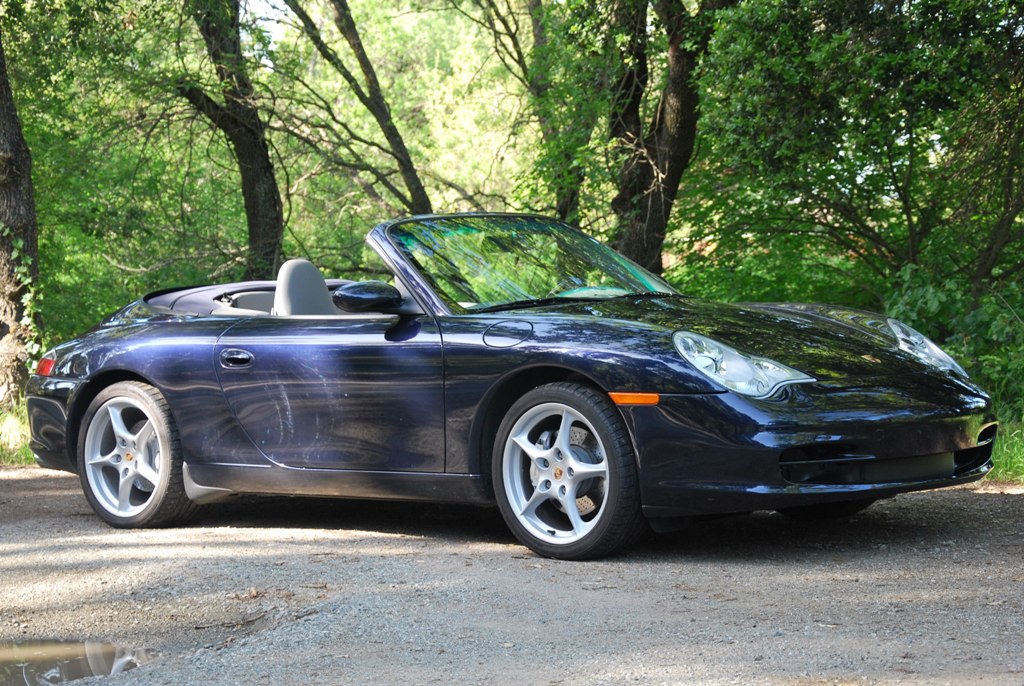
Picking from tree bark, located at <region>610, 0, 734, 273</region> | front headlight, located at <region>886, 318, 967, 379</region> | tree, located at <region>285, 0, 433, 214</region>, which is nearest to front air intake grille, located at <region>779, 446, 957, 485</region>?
front headlight, located at <region>886, 318, 967, 379</region>

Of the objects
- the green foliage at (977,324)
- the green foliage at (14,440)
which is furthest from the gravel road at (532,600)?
the green foliage at (14,440)

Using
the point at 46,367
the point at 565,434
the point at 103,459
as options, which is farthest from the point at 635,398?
the point at 46,367

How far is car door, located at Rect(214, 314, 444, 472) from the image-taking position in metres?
5.28

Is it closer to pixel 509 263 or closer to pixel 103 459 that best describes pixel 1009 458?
pixel 509 263

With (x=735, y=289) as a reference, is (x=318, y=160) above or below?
above

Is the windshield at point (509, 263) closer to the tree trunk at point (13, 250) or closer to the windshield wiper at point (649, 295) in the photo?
the windshield wiper at point (649, 295)

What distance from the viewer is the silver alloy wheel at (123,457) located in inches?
247

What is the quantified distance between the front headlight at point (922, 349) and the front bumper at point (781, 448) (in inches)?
24.1

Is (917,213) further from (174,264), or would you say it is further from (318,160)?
(174,264)

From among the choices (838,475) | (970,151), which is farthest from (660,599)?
(970,151)

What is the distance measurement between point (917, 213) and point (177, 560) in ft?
27.7

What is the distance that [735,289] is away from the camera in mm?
13008

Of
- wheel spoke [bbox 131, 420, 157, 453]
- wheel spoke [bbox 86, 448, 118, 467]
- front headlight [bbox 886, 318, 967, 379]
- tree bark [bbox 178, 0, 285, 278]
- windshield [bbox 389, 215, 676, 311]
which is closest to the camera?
front headlight [bbox 886, 318, 967, 379]

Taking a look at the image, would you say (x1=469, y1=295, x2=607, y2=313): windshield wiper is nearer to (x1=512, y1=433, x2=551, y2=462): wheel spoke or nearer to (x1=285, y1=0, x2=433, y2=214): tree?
(x1=512, y1=433, x2=551, y2=462): wheel spoke
